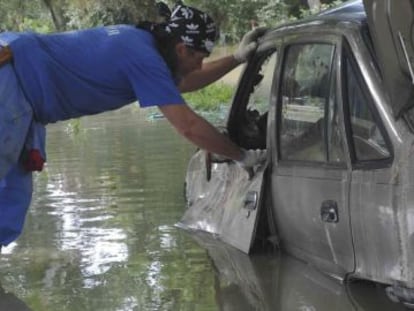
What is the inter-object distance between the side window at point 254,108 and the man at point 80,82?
→ 91 centimetres

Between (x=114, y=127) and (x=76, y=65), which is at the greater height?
(x=76, y=65)

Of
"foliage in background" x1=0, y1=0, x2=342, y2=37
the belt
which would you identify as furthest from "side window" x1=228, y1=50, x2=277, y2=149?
"foliage in background" x1=0, y1=0, x2=342, y2=37

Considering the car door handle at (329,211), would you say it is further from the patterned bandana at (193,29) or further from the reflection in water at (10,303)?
the reflection in water at (10,303)

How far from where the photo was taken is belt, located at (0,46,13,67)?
4.61 meters

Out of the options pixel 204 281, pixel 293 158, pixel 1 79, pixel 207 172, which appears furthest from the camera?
pixel 207 172

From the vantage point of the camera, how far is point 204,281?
17.8ft

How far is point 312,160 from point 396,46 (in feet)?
3.84

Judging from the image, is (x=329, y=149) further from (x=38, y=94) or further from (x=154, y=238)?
(x=154, y=238)

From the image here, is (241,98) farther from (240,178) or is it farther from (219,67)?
(240,178)

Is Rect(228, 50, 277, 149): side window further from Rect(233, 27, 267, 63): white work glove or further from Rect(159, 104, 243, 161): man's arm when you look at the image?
Rect(159, 104, 243, 161): man's arm

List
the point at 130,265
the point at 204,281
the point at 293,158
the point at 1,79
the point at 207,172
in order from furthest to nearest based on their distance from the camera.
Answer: the point at 207,172, the point at 130,265, the point at 204,281, the point at 293,158, the point at 1,79

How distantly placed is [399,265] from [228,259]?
204 centimetres

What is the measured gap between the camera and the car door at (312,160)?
450 centimetres

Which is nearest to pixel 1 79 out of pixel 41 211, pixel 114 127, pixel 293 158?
pixel 293 158
